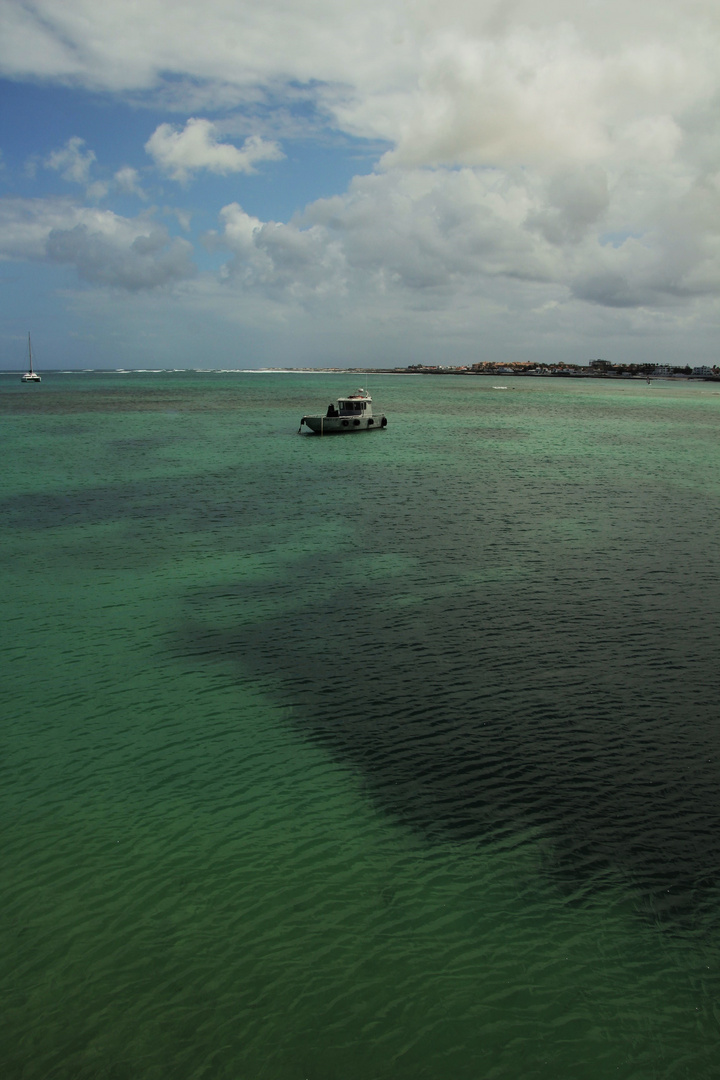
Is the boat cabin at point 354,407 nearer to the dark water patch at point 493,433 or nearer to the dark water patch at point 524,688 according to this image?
the dark water patch at point 493,433

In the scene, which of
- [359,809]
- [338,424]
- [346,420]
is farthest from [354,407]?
[359,809]

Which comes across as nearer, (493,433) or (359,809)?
(359,809)

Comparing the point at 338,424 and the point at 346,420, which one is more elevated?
the point at 346,420

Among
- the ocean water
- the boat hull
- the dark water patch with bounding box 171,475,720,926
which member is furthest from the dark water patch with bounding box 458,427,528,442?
the dark water patch with bounding box 171,475,720,926

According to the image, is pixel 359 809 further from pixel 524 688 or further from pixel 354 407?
pixel 354 407

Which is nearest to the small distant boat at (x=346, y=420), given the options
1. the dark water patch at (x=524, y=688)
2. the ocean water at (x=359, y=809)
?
the ocean water at (x=359, y=809)

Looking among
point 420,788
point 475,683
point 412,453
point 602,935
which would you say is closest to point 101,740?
point 420,788

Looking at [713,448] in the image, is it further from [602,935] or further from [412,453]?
[602,935]
